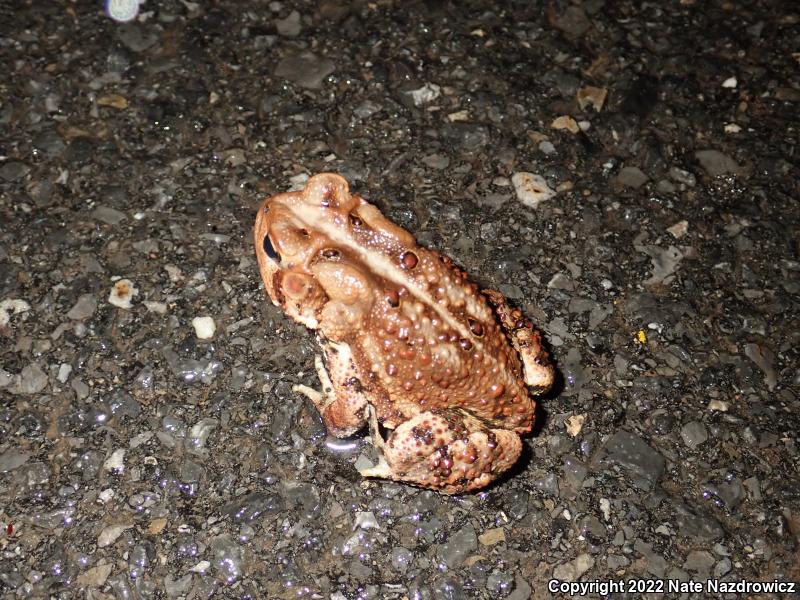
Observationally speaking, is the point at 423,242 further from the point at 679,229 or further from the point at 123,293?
the point at 123,293

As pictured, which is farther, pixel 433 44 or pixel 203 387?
pixel 433 44

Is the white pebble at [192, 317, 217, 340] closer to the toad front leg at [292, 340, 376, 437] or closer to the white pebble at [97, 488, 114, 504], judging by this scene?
the toad front leg at [292, 340, 376, 437]

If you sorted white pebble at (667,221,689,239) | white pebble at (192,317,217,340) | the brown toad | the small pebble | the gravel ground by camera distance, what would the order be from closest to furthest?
the brown toad < the gravel ground < the small pebble < white pebble at (192,317,217,340) < white pebble at (667,221,689,239)

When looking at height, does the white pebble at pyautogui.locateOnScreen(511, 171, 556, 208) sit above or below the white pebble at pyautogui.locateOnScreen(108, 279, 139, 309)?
above

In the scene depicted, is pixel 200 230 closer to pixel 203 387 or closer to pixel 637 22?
pixel 203 387

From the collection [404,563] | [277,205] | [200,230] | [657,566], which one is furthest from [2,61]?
[657,566]

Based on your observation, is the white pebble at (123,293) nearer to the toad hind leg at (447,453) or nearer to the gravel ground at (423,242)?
the gravel ground at (423,242)

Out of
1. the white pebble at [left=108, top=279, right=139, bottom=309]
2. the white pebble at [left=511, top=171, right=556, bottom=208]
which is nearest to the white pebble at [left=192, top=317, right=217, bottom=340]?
the white pebble at [left=108, top=279, right=139, bottom=309]
